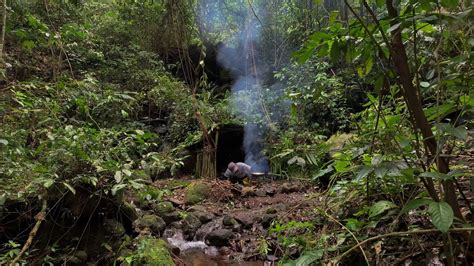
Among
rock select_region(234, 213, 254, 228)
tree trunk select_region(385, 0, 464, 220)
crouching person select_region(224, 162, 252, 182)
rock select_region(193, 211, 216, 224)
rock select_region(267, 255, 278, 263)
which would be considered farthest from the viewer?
crouching person select_region(224, 162, 252, 182)

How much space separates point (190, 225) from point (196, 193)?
1339mm

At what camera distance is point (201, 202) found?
21.1ft

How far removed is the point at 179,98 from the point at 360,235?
736cm

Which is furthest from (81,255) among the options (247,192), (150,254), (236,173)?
(236,173)

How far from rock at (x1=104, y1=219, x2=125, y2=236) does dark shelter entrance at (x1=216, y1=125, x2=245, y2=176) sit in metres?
6.74

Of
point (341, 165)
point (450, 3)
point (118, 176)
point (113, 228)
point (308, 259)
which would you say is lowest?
point (113, 228)

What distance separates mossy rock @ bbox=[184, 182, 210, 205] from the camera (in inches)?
253

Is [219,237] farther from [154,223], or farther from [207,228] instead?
[154,223]

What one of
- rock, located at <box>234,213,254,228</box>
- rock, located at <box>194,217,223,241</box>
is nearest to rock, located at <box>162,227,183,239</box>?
rock, located at <box>194,217,223,241</box>

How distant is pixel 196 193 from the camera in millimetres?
6578

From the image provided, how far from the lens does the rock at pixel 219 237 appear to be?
4.72 meters

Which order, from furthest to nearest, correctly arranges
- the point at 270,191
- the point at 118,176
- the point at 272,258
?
the point at 270,191
the point at 272,258
the point at 118,176

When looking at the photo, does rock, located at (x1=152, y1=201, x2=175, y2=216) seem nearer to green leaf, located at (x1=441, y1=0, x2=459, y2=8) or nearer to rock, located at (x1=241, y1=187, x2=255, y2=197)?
rock, located at (x1=241, y1=187, x2=255, y2=197)

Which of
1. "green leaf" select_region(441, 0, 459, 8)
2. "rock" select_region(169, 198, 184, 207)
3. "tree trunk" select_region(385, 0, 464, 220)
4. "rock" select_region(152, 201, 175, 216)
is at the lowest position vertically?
"rock" select_region(169, 198, 184, 207)
